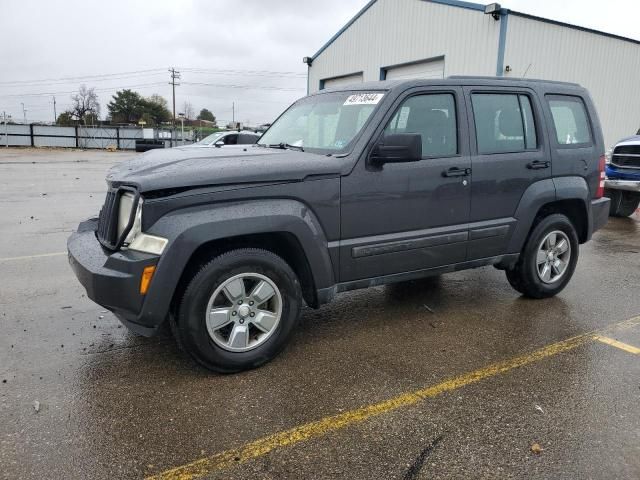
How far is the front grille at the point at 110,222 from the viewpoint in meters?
3.42

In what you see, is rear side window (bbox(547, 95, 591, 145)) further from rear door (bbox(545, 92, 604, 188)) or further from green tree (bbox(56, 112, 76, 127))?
green tree (bbox(56, 112, 76, 127))

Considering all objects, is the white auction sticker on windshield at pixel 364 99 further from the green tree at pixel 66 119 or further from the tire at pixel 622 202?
the green tree at pixel 66 119

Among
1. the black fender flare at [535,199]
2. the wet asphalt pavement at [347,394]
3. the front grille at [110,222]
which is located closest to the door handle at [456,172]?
the black fender flare at [535,199]

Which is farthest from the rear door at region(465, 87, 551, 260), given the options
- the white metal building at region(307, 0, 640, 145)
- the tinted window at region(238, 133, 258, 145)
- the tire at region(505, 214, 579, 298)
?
the white metal building at region(307, 0, 640, 145)

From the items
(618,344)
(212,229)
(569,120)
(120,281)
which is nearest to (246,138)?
(212,229)

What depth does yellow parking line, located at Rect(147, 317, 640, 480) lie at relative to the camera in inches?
99.5

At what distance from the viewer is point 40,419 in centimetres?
291

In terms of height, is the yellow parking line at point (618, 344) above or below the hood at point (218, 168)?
below

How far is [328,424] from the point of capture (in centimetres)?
292

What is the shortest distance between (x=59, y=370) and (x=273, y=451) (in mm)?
1756

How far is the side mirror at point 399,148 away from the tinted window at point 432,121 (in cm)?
38

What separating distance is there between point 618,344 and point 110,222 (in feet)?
A: 12.9

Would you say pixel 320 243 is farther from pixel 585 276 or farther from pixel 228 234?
pixel 585 276

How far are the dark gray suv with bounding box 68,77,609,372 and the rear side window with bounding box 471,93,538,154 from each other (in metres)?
0.01
